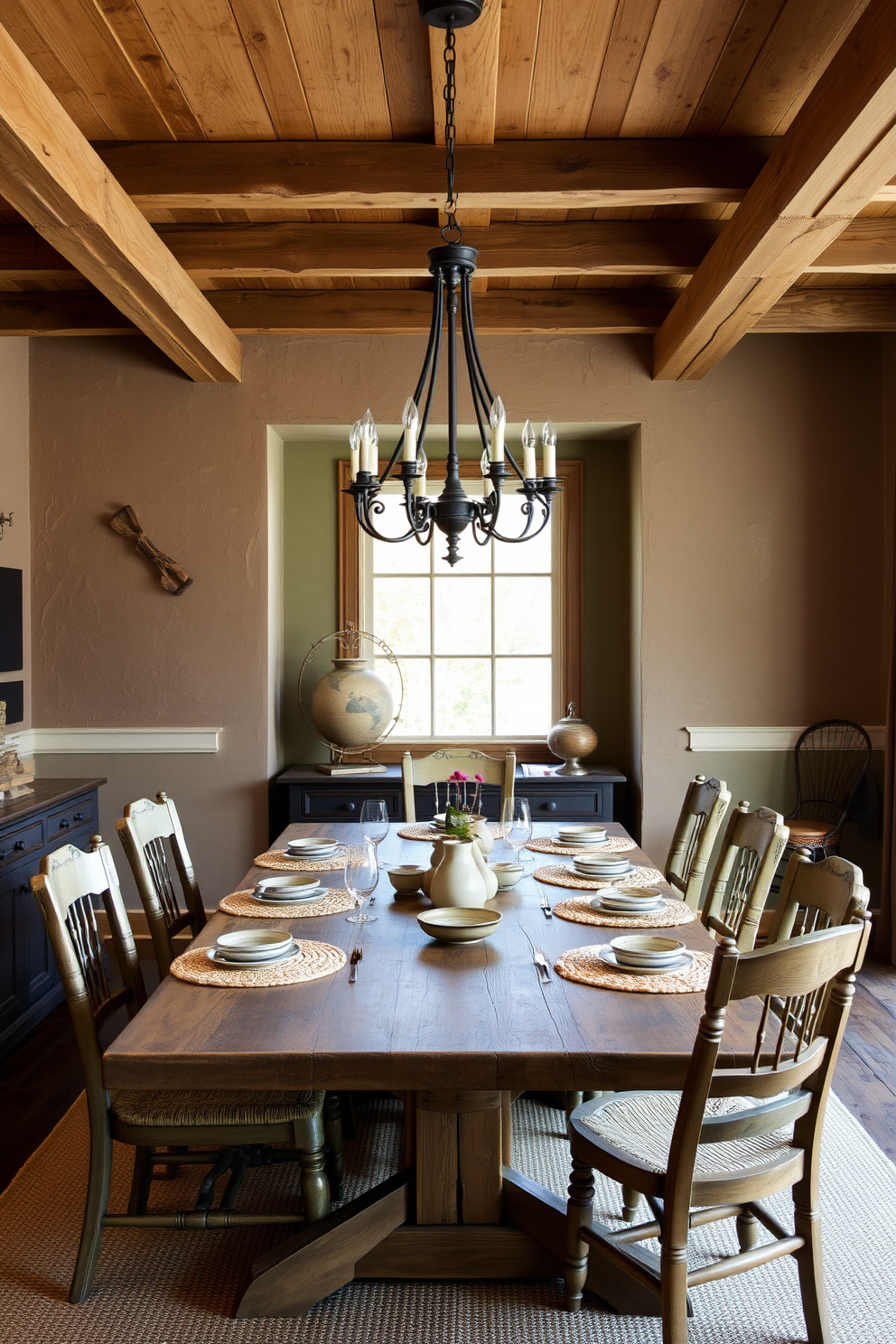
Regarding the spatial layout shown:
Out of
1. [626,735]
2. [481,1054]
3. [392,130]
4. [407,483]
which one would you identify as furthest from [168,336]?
[481,1054]

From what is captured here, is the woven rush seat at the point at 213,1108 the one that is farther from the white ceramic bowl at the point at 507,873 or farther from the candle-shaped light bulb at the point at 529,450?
the candle-shaped light bulb at the point at 529,450

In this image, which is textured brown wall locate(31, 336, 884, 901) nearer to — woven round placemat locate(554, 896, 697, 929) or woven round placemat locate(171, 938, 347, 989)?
woven round placemat locate(554, 896, 697, 929)

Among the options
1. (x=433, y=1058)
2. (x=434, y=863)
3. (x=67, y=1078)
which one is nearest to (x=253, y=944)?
(x=434, y=863)

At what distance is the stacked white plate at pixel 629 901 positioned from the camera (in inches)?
102

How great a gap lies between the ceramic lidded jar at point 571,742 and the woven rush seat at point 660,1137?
2.70m

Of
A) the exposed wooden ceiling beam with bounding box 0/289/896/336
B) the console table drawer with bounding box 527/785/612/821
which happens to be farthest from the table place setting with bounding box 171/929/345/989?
the exposed wooden ceiling beam with bounding box 0/289/896/336

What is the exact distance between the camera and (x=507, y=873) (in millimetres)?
2863

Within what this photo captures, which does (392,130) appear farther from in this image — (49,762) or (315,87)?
(49,762)

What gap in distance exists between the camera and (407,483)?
2.55 metres

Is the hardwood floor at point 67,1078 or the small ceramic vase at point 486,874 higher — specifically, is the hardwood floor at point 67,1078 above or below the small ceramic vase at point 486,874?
below

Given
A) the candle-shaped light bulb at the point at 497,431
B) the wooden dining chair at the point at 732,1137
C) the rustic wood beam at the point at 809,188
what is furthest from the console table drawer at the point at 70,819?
the rustic wood beam at the point at 809,188

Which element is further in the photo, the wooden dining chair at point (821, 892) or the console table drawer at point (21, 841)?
the console table drawer at point (21, 841)

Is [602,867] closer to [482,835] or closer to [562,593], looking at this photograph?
[482,835]

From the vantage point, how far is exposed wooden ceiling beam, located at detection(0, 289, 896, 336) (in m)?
4.39
